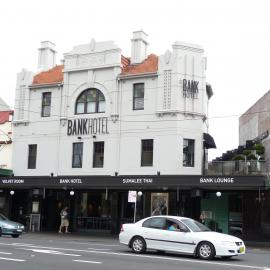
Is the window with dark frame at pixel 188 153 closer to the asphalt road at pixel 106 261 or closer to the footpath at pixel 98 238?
the footpath at pixel 98 238

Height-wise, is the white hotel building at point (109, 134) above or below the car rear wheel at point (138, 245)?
above

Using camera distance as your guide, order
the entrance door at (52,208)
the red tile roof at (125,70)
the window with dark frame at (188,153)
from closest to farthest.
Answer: the window with dark frame at (188,153) → the red tile roof at (125,70) → the entrance door at (52,208)

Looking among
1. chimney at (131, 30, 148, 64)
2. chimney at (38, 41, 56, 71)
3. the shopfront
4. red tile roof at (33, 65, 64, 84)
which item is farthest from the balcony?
chimney at (38, 41, 56, 71)

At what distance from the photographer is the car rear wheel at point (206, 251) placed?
16.7m

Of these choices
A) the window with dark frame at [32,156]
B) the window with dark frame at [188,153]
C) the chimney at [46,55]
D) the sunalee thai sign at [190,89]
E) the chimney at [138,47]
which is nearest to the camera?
the window with dark frame at [188,153]

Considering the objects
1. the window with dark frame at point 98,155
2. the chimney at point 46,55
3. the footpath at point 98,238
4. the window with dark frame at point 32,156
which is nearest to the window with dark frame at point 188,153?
the window with dark frame at point 98,155

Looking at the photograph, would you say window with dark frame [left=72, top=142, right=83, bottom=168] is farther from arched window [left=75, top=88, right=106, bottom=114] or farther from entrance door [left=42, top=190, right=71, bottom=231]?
arched window [left=75, top=88, right=106, bottom=114]

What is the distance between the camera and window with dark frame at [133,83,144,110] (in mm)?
32969

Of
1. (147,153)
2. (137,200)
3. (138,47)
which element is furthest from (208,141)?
(138,47)

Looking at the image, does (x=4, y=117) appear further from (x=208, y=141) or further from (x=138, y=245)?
(x=138, y=245)

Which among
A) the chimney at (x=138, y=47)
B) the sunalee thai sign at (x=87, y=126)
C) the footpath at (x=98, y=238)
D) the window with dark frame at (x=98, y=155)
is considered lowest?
the footpath at (x=98, y=238)

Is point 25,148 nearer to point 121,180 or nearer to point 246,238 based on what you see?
point 121,180

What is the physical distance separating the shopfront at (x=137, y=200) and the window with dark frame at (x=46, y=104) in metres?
5.26

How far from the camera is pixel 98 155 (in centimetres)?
3378
